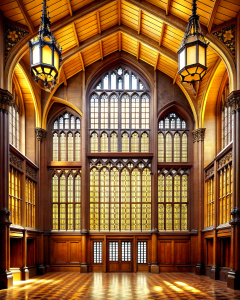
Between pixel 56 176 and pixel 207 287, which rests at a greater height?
pixel 56 176

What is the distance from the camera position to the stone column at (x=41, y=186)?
23406mm

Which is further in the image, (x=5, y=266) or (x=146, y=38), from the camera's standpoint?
(x=146, y=38)

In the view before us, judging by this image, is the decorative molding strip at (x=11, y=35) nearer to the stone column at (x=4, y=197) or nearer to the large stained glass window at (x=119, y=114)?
the stone column at (x=4, y=197)

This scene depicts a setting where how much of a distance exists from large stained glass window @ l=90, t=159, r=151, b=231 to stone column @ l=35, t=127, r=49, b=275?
284 centimetres

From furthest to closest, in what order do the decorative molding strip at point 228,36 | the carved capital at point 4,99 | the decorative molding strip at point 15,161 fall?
the decorative molding strip at point 15,161
the decorative molding strip at point 228,36
the carved capital at point 4,99

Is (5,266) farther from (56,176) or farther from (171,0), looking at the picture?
(171,0)

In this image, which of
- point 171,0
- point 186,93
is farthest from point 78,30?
point 186,93

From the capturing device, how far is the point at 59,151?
25.7 meters

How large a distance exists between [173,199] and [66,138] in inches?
298

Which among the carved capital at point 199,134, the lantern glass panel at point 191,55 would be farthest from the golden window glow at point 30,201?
the lantern glass panel at point 191,55

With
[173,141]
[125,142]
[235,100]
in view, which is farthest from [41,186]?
[235,100]

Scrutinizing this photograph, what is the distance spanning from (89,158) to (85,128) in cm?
185

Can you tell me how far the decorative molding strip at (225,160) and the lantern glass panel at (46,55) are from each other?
443 inches

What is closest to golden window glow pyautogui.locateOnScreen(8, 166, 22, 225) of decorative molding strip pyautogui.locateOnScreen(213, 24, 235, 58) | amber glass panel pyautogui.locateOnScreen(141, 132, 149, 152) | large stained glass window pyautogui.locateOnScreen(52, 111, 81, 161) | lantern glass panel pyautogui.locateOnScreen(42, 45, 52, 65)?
large stained glass window pyautogui.locateOnScreen(52, 111, 81, 161)
